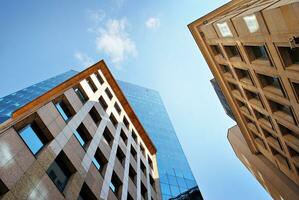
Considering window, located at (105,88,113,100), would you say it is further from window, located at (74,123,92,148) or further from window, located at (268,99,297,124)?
window, located at (268,99,297,124)

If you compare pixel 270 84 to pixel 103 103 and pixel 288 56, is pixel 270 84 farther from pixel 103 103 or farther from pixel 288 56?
pixel 103 103

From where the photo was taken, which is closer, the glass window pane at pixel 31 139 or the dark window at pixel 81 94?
the glass window pane at pixel 31 139

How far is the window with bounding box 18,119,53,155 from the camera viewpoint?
14.3 m

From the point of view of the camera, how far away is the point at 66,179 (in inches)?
640

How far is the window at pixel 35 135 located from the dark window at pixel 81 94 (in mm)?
8124

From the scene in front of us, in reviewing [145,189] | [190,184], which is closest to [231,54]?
[145,189]

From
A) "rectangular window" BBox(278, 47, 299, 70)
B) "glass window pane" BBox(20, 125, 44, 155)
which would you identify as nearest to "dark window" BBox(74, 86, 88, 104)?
"glass window pane" BBox(20, 125, 44, 155)

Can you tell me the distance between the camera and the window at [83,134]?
20.4 m

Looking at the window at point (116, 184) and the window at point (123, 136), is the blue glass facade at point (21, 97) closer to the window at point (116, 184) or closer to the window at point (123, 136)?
the window at point (123, 136)

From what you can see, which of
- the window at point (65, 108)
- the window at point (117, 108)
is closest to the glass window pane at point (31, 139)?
the window at point (65, 108)

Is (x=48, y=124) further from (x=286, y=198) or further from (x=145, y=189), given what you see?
(x=286, y=198)

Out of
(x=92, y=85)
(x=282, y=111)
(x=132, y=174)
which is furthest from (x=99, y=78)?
(x=282, y=111)

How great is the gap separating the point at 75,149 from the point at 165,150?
110 ft

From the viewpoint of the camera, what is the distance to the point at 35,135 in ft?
50.4
